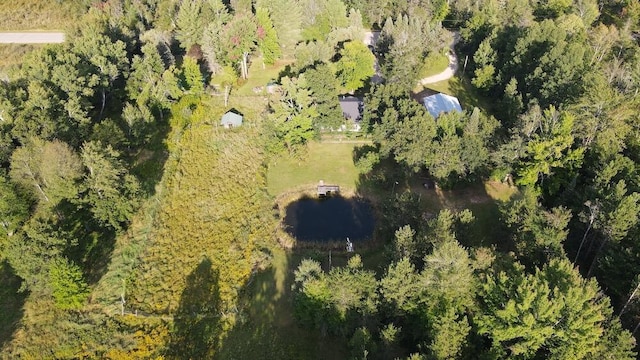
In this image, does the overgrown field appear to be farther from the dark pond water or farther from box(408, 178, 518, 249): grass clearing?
box(408, 178, 518, 249): grass clearing

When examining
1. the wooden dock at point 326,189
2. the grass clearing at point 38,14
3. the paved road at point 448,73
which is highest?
the grass clearing at point 38,14

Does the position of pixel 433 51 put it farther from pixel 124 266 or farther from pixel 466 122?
pixel 124 266

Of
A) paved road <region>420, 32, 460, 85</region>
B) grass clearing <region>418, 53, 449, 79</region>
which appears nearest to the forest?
grass clearing <region>418, 53, 449, 79</region>

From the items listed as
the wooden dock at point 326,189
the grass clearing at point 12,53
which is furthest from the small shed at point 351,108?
the grass clearing at point 12,53

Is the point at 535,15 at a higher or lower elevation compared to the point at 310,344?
higher

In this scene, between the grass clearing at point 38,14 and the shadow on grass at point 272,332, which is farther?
the grass clearing at point 38,14

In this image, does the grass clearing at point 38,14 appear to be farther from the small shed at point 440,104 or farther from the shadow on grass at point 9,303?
the small shed at point 440,104

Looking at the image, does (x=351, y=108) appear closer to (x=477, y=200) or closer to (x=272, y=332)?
(x=477, y=200)

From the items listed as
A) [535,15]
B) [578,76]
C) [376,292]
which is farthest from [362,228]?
[535,15]
